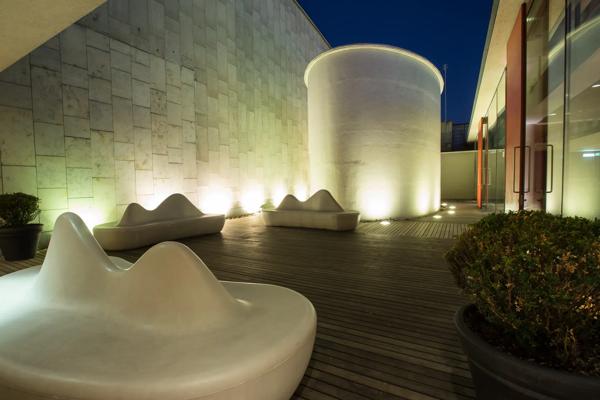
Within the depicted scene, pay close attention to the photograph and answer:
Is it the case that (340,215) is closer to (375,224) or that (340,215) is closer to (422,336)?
(375,224)

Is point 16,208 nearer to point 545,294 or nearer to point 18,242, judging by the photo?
point 18,242

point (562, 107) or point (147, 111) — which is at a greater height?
point (147, 111)

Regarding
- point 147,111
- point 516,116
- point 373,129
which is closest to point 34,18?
point 147,111

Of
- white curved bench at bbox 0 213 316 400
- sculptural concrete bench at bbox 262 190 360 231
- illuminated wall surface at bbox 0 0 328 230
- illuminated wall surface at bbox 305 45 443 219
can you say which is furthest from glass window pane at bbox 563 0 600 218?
illuminated wall surface at bbox 0 0 328 230

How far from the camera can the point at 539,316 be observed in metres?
1.21

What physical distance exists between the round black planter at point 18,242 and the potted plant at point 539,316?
6189mm

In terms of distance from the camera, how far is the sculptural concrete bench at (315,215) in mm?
7070

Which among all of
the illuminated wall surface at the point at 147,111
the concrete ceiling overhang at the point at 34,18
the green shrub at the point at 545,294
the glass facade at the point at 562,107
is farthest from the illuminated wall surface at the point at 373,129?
the green shrub at the point at 545,294

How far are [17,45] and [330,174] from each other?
7189mm

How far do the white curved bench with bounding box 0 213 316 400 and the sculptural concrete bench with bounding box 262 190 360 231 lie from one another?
4.88 metres

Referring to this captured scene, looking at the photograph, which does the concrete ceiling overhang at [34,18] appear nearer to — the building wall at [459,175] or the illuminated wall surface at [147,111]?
the illuminated wall surface at [147,111]

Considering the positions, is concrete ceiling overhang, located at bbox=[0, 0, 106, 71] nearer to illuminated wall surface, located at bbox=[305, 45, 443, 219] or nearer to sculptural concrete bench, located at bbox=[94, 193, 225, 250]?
sculptural concrete bench, located at bbox=[94, 193, 225, 250]

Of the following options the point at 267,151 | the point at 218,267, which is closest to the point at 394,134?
the point at 267,151

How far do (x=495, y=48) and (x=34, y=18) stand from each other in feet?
28.0
